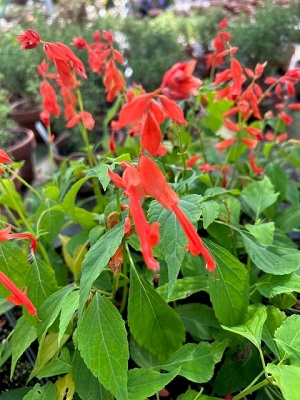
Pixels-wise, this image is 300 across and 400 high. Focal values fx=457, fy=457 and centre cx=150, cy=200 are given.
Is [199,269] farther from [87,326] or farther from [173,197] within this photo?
[173,197]

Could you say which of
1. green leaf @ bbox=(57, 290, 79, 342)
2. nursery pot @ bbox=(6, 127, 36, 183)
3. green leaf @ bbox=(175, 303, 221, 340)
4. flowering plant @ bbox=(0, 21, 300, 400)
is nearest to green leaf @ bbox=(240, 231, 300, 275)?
flowering plant @ bbox=(0, 21, 300, 400)

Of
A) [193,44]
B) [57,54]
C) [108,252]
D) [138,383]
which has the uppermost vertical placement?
[57,54]

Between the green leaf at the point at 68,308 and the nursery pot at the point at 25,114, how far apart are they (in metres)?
1.65

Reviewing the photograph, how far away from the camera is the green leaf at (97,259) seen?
414 mm

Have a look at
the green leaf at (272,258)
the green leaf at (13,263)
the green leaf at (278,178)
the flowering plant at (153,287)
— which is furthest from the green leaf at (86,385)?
the green leaf at (278,178)

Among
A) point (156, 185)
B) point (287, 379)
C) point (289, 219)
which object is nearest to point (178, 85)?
point (156, 185)

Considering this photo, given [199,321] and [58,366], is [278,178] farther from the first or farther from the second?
[58,366]

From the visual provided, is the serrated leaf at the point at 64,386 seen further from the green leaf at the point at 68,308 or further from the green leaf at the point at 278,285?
the green leaf at the point at 278,285

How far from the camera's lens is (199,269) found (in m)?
0.62

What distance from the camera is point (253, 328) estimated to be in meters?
0.50

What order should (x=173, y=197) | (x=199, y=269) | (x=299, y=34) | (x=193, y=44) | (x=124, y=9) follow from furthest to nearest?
(x=124, y=9)
(x=193, y=44)
(x=299, y=34)
(x=199, y=269)
(x=173, y=197)

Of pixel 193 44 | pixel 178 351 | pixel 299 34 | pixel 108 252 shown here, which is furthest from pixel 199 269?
pixel 193 44

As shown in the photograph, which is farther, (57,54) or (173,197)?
(57,54)

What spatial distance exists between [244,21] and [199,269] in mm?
1523
